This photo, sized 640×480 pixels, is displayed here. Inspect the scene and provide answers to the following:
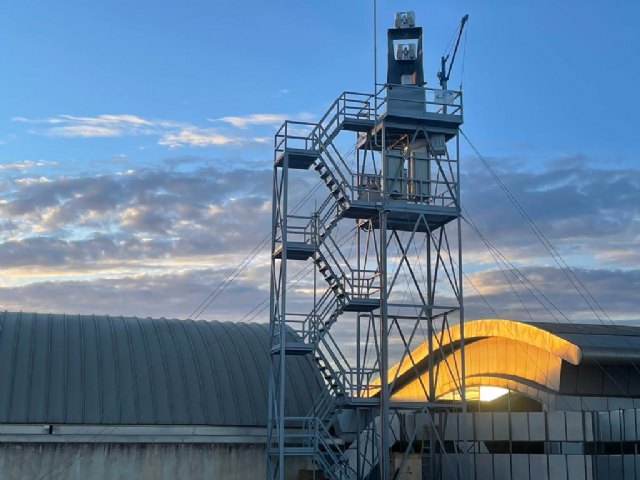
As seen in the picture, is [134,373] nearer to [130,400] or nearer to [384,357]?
[130,400]

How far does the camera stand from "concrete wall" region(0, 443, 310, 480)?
35.9 m

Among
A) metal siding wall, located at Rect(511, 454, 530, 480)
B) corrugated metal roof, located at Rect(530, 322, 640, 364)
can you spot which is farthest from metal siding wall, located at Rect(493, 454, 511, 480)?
corrugated metal roof, located at Rect(530, 322, 640, 364)

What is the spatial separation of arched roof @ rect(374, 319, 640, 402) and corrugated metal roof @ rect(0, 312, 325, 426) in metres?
7.32

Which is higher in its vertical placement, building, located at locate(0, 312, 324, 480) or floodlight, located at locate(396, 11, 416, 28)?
floodlight, located at locate(396, 11, 416, 28)

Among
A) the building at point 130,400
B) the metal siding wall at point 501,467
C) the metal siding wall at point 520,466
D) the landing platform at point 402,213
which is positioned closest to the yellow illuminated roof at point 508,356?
the metal siding wall at point 501,467

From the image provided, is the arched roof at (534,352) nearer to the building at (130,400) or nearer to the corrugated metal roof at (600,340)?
the corrugated metal roof at (600,340)

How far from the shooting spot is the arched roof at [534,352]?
39.4 metres

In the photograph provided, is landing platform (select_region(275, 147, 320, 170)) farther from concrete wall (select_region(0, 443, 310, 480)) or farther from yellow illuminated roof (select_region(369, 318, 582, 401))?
concrete wall (select_region(0, 443, 310, 480))

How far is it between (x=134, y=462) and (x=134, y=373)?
187 inches

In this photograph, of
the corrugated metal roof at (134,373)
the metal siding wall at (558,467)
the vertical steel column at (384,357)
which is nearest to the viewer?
the metal siding wall at (558,467)

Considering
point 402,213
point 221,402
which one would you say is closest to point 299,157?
point 402,213

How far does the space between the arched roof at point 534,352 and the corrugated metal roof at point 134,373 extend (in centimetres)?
732

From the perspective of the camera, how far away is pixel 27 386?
38094mm

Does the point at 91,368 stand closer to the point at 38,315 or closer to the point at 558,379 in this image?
the point at 38,315
